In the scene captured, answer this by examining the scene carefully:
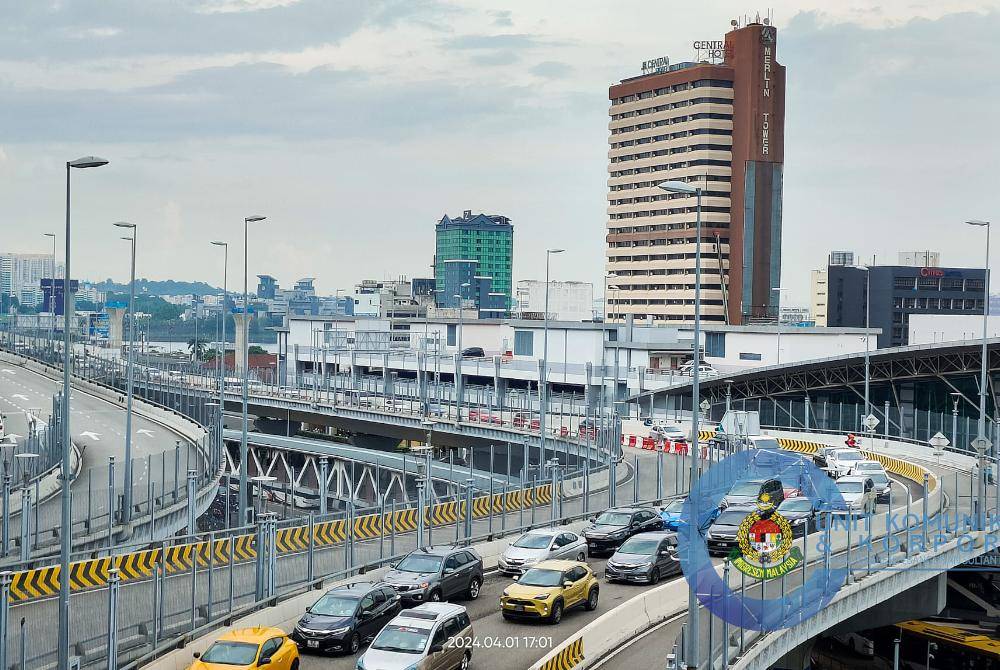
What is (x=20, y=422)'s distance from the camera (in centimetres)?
7431

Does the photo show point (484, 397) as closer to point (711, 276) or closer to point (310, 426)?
point (310, 426)

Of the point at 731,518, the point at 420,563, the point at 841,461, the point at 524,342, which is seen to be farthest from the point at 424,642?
the point at 524,342

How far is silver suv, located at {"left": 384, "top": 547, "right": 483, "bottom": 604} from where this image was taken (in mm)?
29859

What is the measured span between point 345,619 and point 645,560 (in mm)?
10471

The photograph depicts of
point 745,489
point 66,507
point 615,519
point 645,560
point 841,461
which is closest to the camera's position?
point 66,507

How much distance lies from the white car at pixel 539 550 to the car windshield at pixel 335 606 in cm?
860

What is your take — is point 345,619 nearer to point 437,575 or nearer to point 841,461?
point 437,575

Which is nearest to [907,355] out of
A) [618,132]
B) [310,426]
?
[310,426]

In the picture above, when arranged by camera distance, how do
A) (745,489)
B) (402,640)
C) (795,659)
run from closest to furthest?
(402,640) → (795,659) → (745,489)

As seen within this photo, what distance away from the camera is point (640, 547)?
34.2 m

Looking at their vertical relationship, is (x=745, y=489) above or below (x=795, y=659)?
above

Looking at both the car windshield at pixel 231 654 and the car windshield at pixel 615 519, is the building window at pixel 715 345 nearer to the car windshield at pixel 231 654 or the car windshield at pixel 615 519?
the car windshield at pixel 615 519

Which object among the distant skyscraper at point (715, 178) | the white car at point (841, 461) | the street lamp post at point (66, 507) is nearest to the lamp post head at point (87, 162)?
the street lamp post at point (66, 507)

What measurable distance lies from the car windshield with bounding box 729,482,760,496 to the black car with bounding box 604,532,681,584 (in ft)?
28.7
